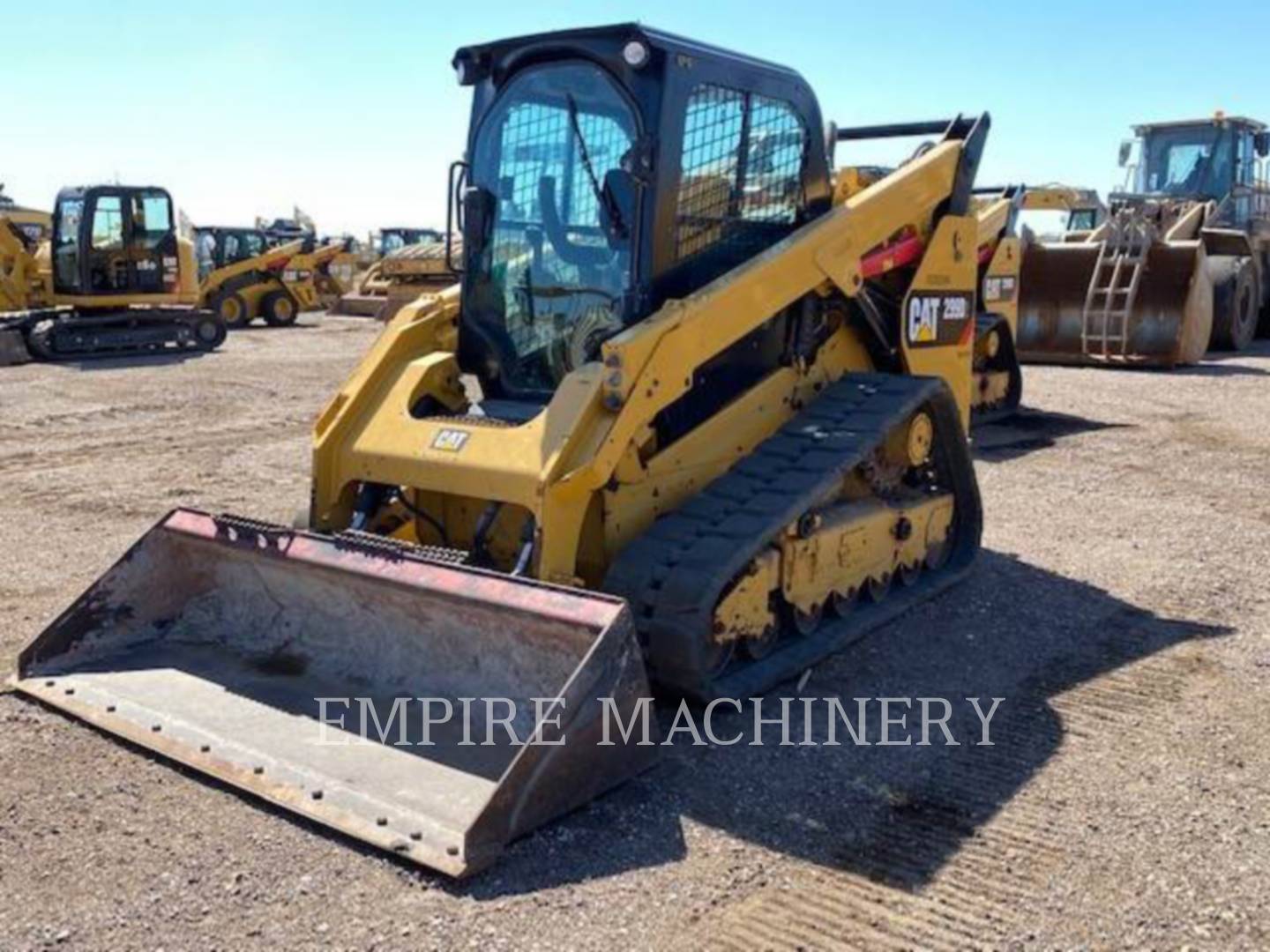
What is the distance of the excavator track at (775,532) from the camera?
4117 millimetres

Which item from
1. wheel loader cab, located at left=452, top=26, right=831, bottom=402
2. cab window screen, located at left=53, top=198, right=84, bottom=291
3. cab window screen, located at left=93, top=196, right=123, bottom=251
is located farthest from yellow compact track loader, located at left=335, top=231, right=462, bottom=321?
wheel loader cab, located at left=452, top=26, right=831, bottom=402

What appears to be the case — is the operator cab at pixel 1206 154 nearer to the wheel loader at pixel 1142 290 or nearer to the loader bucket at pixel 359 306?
the wheel loader at pixel 1142 290

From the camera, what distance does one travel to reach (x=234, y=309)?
24469 mm

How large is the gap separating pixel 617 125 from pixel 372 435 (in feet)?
5.24

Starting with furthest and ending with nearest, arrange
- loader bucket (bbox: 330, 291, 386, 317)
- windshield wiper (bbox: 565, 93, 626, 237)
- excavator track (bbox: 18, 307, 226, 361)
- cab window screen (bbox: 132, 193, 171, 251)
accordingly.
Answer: loader bucket (bbox: 330, 291, 386, 317)
cab window screen (bbox: 132, 193, 171, 251)
excavator track (bbox: 18, 307, 226, 361)
windshield wiper (bbox: 565, 93, 626, 237)

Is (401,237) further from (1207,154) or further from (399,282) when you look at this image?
(1207,154)

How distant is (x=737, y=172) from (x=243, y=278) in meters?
21.1

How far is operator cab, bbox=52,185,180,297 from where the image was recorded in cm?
1783

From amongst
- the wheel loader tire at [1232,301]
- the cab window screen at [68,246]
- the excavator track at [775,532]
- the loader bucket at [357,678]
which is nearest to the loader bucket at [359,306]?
the cab window screen at [68,246]

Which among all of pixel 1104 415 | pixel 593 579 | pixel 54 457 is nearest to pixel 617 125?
pixel 593 579

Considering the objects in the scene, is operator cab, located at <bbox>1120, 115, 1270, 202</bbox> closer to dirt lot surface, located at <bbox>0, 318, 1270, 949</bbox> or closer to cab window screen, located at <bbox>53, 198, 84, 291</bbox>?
dirt lot surface, located at <bbox>0, 318, 1270, 949</bbox>

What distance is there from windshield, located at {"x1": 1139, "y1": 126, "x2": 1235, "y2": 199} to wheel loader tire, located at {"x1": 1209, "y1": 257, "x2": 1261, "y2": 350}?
207 centimetres

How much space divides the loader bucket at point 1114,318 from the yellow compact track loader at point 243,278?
15.5 meters
